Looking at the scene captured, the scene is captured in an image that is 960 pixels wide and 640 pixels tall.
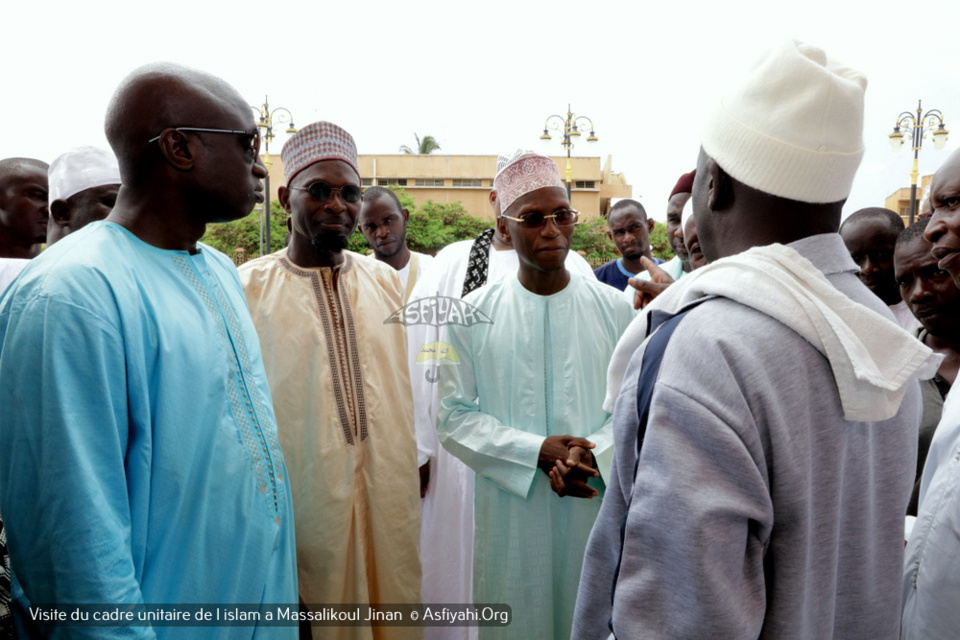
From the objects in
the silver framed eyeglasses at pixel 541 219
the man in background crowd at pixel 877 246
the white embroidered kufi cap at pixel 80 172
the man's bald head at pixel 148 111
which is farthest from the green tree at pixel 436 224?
the man's bald head at pixel 148 111

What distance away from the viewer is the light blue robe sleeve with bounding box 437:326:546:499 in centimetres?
276

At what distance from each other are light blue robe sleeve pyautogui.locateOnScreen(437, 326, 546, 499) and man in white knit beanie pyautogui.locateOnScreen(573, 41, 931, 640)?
1357 millimetres

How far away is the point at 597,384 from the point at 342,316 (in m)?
1.34

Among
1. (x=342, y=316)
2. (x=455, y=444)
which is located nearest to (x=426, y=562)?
(x=455, y=444)

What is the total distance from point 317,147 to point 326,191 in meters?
0.27

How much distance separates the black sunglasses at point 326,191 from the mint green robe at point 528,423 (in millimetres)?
892

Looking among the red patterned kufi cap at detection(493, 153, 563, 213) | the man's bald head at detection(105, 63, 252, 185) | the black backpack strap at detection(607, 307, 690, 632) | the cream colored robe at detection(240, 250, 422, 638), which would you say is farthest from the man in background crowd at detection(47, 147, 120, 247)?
the black backpack strap at detection(607, 307, 690, 632)

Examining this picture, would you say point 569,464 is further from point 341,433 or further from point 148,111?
point 148,111

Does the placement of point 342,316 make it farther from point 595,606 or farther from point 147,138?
point 595,606

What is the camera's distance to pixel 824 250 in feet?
4.28

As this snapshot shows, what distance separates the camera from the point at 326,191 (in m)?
3.21

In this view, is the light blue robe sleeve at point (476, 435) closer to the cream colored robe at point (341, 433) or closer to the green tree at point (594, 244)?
the cream colored robe at point (341, 433)

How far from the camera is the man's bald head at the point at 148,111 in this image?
6.25 feet

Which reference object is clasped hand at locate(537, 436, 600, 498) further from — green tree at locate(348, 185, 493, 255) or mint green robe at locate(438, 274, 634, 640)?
green tree at locate(348, 185, 493, 255)
